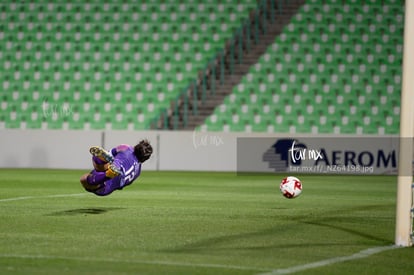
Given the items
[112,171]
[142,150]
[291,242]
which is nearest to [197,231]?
[291,242]

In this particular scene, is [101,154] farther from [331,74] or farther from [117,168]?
[331,74]

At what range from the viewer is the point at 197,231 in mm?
9562

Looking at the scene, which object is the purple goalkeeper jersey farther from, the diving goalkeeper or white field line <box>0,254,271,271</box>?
white field line <box>0,254,271,271</box>

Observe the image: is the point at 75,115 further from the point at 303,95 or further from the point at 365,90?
the point at 365,90

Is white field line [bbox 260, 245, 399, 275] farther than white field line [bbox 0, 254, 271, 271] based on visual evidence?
No

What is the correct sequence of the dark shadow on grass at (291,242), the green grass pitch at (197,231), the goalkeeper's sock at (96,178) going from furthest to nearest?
the goalkeeper's sock at (96,178), the dark shadow on grass at (291,242), the green grass pitch at (197,231)

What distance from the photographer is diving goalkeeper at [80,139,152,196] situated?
443 inches

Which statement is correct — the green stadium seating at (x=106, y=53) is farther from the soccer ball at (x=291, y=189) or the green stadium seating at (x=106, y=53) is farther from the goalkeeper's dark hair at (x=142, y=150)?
the goalkeeper's dark hair at (x=142, y=150)

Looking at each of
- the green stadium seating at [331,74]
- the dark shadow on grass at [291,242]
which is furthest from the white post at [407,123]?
the green stadium seating at [331,74]

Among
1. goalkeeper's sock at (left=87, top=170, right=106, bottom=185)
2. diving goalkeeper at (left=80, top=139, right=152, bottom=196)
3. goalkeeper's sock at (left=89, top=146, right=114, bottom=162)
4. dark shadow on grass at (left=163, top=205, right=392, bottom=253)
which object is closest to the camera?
dark shadow on grass at (left=163, top=205, right=392, bottom=253)

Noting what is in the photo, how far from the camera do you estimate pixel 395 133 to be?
26.3 m

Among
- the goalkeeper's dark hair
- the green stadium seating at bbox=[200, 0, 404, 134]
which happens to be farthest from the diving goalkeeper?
the green stadium seating at bbox=[200, 0, 404, 134]

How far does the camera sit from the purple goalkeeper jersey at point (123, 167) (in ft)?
37.4

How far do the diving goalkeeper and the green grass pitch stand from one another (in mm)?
413
